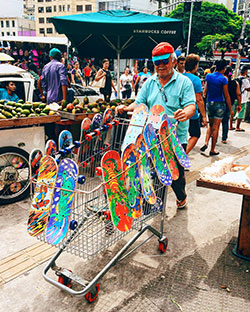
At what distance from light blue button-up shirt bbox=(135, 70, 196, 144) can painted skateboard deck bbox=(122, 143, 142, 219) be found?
4.42 feet

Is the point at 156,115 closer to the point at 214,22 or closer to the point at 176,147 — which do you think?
the point at 176,147

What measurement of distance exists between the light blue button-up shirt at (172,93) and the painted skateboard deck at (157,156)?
1015 millimetres

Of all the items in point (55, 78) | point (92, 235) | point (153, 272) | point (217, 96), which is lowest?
point (153, 272)

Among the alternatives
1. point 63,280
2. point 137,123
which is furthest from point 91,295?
point 137,123

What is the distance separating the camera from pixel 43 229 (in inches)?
81.5

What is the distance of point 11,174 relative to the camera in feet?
13.4

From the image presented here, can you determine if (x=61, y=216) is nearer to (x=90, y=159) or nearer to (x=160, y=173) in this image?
(x=160, y=173)

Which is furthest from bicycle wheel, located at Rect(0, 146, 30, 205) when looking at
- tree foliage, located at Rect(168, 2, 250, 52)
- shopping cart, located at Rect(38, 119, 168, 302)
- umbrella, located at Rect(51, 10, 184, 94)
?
tree foliage, located at Rect(168, 2, 250, 52)

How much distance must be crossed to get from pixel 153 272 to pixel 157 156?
1123 mm

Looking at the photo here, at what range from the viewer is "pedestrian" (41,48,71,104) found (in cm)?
570

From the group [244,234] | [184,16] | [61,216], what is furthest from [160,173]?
[184,16]

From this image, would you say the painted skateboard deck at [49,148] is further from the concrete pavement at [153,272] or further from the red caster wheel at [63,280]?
the concrete pavement at [153,272]

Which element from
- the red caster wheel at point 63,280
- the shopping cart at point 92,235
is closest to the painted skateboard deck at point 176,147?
the shopping cart at point 92,235

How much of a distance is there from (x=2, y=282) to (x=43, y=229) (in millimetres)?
1010
